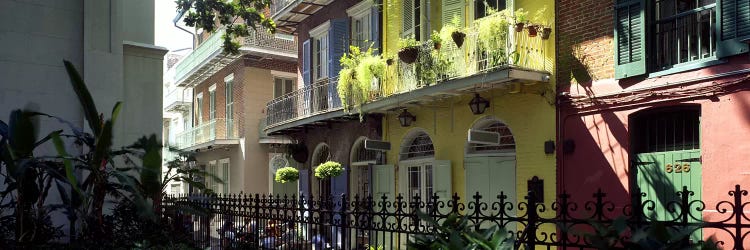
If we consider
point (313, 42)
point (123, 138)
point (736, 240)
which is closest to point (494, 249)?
point (736, 240)

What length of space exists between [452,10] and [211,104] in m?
16.8

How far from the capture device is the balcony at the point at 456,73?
35.9ft

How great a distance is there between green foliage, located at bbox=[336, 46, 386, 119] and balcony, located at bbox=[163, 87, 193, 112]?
18344 mm

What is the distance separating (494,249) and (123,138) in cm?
700

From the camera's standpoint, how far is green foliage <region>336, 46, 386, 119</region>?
1434 centimetres

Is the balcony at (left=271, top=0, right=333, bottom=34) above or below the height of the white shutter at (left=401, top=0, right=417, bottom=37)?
above

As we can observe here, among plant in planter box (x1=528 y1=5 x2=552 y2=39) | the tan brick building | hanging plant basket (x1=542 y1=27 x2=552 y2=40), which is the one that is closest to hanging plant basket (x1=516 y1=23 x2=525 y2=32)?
plant in planter box (x1=528 y1=5 x2=552 y2=39)

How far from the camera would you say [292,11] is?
1861cm

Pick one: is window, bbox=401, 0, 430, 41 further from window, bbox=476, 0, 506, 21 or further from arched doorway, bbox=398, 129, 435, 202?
arched doorway, bbox=398, 129, 435, 202

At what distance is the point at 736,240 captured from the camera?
13.3 feet

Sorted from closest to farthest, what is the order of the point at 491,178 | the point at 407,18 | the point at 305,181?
the point at 491,178, the point at 407,18, the point at 305,181

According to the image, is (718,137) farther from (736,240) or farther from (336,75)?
(336,75)

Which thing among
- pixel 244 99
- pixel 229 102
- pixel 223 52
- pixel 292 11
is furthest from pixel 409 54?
pixel 229 102

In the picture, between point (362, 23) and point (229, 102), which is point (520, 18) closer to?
point (362, 23)
